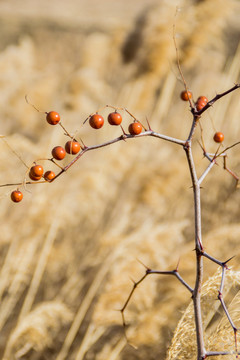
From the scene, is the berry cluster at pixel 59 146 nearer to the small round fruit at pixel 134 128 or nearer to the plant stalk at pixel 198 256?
the small round fruit at pixel 134 128

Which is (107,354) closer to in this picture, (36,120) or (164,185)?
(164,185)

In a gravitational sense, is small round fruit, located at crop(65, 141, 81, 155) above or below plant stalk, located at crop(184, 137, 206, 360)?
above

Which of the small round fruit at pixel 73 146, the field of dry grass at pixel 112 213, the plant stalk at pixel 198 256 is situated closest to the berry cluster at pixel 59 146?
the small round fruit at pixel 73 146

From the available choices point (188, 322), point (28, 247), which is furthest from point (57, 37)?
point (188, 322)

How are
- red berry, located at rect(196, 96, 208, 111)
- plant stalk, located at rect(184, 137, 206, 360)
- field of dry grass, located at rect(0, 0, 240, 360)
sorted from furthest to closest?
field of dry grass, located at rect(0, 0, 240, 360) → red berry, located at rect(196, 96, 208, 111) → plant stalk, located at rect(184, 137, 206, 360)

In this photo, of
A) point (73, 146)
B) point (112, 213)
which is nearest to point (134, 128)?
point (73, 146)

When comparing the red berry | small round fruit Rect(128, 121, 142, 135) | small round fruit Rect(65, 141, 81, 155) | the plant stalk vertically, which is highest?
the red berry

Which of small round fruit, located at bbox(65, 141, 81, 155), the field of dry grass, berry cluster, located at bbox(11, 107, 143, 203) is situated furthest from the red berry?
the field of dry grass

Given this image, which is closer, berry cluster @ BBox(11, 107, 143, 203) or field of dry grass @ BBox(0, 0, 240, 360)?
berry cluster @ BBox(11, 107, 143, 203)

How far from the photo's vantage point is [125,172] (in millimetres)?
2014

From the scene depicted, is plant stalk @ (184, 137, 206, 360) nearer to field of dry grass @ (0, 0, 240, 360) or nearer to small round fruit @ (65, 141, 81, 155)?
small round fruit @ (65, 141, 81, 155)

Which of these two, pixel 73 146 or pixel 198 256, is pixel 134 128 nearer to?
pixel 73 146

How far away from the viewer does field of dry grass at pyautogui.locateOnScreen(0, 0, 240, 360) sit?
1570 mm

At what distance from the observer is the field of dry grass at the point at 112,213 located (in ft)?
5.15
